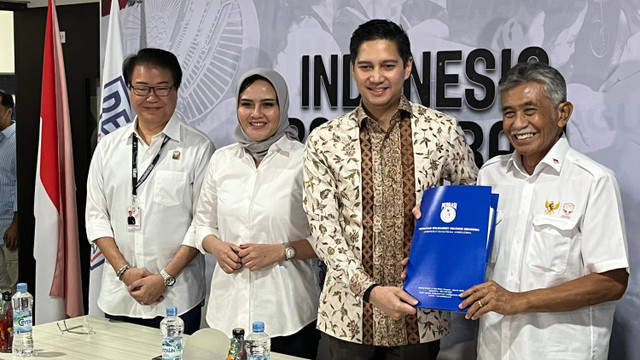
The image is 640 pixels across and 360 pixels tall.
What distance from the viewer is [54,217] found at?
14.5 feet

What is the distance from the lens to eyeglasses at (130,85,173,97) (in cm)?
365

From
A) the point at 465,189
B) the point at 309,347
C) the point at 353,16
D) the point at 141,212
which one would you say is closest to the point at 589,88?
the point at 465,189

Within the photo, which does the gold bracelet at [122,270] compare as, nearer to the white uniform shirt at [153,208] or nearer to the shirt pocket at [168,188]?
the white uniform shirt at [153,208]

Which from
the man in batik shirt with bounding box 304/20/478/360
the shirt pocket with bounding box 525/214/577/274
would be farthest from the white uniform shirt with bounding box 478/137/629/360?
the man in batik shirt with bounding box 304/20/478/360

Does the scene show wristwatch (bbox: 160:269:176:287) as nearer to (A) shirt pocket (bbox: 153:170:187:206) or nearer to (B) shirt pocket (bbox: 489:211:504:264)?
(A) shirt pocket (bbox: 153:170:187:206)

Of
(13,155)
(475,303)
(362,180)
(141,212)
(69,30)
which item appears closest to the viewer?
(475,303)

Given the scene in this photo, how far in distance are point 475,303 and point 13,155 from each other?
460cm

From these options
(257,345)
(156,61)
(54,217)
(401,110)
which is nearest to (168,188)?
(156,61)

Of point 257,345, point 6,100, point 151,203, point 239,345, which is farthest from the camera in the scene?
point 6,100

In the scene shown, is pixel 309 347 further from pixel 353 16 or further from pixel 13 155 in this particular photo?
pixel 13 155

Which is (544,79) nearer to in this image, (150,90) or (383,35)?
(383,35)

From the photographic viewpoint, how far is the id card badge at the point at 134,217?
3.62 meters

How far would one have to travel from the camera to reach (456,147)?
2.87m

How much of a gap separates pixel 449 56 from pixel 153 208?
1.55 m
